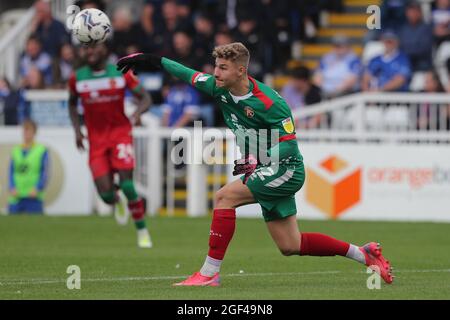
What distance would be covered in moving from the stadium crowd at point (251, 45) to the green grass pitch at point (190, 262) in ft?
11.2

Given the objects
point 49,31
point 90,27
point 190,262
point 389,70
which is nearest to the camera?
point 190,262

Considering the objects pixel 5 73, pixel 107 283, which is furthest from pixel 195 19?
pixel 107 283

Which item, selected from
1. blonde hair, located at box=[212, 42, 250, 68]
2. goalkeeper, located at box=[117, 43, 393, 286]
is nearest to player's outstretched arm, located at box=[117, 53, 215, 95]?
goalkeeper, located at box=[117, 43, 393, 286]

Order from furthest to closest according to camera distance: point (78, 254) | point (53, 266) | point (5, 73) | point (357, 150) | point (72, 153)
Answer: point (5, 73) < point (72, 153) < point (357, 150) < point (78, 254) < point (53, 266)

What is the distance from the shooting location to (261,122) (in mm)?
9750

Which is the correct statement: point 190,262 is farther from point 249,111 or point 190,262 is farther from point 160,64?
point 249,111

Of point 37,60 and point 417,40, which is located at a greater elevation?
point 417,40

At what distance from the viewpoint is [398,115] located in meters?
20.1

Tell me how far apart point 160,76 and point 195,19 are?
6.42 ft

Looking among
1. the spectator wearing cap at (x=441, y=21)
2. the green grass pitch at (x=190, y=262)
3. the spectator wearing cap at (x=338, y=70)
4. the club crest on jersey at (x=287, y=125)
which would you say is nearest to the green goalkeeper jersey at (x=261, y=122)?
the club crest on jersey at (x=287, y=125)

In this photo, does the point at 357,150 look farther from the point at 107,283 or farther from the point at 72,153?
the point at 107,283

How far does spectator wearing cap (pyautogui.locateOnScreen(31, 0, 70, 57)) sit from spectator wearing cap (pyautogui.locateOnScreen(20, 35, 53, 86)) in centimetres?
20

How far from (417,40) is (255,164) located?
12307mm

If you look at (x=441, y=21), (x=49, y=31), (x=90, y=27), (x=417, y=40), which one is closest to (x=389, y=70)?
(x=417, y=40)
